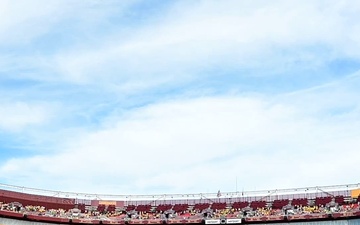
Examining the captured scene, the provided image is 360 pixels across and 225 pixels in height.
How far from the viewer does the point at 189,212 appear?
104m

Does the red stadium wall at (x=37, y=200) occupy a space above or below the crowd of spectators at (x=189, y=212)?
above

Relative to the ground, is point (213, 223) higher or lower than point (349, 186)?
lower

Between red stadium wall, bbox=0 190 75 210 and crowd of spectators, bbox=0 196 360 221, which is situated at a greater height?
red stadium wall, bbox=0 190 75 210

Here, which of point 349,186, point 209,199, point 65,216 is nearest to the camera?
point 349,186

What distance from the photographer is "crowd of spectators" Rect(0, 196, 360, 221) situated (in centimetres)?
9325

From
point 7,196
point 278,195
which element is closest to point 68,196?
point 7,196

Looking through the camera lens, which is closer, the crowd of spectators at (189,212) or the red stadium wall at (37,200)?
the crowd of spectators at (189,212)

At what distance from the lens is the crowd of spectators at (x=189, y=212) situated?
306ft

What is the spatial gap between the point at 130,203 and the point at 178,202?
10.1m

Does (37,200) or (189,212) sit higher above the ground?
(37,200)

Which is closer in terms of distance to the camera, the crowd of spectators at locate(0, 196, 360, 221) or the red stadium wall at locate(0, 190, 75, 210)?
the crowd of spectators at locate(0, 196, 360, 221)

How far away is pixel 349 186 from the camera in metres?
94.5

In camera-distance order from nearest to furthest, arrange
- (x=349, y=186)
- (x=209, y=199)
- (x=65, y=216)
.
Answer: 1. (x=349, y=186)
2. (x=65, y=216)
3. (x=209, y=199)

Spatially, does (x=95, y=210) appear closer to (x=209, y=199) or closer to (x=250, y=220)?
(x=209, y=199)
